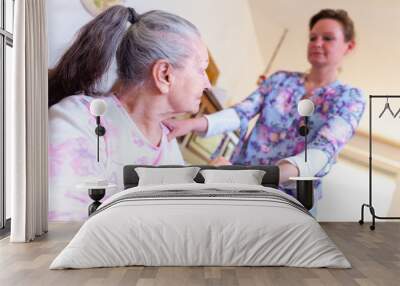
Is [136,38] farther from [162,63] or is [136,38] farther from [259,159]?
[259,159]

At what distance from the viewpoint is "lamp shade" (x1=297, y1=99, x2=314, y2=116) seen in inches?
275

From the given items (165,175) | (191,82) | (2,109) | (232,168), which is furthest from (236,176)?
(2,109)

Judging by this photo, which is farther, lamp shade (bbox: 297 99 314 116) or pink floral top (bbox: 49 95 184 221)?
pink floral top (bbox: 49 95 184 221)

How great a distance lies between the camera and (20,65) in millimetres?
5906

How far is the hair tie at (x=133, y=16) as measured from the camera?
7.39 m

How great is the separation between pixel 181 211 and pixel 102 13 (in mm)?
3641

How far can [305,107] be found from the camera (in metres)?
6.99

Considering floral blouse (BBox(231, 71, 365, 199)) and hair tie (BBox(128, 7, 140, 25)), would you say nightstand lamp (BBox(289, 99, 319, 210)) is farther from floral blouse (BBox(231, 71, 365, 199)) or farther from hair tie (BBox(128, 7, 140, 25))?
hair tie (BBox(128, 7, 140, 25))

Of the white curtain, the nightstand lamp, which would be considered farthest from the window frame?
the nightstand lamp

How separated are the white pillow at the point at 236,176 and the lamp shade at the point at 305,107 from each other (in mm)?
870

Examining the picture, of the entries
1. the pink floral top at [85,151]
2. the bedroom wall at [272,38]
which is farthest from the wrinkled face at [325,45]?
the pink floral top at [85,151]

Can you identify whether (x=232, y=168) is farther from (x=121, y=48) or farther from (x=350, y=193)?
(x=121, y=48)

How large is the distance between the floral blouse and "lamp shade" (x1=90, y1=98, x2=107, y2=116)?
163cm

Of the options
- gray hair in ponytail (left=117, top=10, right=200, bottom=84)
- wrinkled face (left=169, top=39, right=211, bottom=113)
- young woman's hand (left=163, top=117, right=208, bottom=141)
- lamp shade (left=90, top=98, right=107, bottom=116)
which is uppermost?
gray hair in ponytail (left=117, top=10, right=200, bottom=84)
